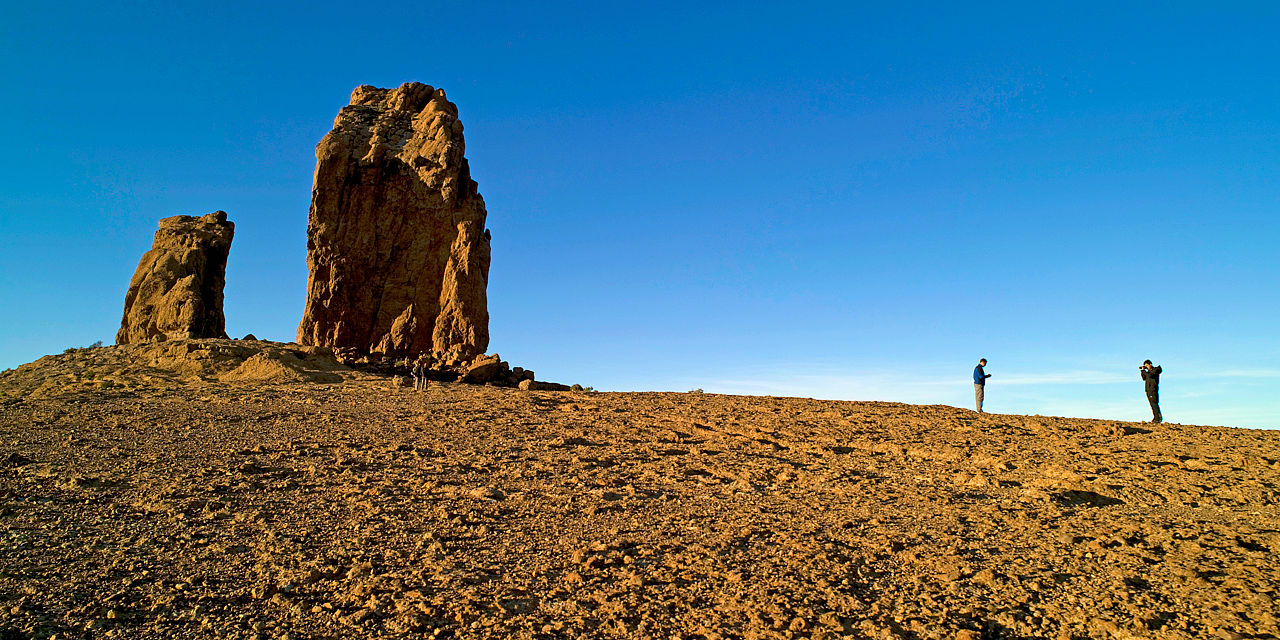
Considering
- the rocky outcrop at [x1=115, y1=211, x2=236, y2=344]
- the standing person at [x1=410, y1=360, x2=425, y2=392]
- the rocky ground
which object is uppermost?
the rocky outcrop at [x1=115, y1=211, x2=236, y2=344]

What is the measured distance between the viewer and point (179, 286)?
990 inches

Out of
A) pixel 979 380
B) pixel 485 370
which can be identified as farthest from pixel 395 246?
pixel 979 380

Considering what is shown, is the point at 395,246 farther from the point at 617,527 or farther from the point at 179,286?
the point at 617,527

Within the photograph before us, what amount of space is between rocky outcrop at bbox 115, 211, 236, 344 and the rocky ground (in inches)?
394

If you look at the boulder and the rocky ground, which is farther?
the boulder

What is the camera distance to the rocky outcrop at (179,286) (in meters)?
24.7

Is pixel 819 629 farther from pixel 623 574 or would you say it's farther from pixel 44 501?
pixel 44 501

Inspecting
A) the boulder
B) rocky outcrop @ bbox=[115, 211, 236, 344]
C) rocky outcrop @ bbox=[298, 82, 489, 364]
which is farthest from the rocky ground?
rocky outcrop @ bbox=[115, 211, 236, 344]

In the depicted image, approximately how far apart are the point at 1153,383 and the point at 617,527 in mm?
15269

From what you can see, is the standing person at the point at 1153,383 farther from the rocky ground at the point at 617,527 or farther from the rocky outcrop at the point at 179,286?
the rocky outcrop at the point at 179,286

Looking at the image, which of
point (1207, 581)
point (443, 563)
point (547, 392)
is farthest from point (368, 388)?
point (1207, 581)

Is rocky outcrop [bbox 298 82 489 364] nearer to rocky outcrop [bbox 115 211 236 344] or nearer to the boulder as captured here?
the boulder

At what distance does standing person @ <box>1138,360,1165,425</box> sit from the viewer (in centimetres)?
1677

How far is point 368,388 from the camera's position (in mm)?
18656
